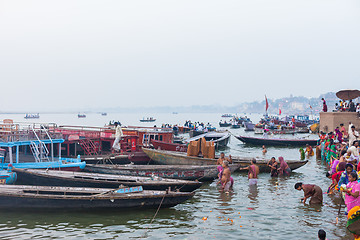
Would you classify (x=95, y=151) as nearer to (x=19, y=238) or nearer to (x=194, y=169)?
(x=194, y=169)

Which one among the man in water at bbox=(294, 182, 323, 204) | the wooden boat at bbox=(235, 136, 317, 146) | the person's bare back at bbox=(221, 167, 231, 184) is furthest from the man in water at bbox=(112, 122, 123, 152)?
the wooden boat at bbox=(235, 136, 317, 146)

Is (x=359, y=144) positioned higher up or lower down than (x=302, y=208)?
higher up

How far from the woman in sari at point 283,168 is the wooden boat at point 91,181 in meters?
8.40

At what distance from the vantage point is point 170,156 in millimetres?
23250

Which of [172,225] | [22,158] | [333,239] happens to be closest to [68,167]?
[22,158]

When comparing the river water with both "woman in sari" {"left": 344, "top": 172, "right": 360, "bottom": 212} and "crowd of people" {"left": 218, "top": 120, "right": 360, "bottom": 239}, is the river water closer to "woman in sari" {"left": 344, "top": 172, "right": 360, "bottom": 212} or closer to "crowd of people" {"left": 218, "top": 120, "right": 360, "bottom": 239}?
"crowd of people" {"left": 218, "top": 120, "right": 360, "bottom": 239}

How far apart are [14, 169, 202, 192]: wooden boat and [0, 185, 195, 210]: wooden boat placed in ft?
5.03

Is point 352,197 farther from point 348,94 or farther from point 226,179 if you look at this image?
point 348,94

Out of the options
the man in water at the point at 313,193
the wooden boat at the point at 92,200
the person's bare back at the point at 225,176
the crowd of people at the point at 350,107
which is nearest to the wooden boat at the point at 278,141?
the crowd of people at the point at 350,107

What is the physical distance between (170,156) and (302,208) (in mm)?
11066

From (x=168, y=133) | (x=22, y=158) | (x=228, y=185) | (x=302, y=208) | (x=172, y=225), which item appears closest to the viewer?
(x=172, y=225)

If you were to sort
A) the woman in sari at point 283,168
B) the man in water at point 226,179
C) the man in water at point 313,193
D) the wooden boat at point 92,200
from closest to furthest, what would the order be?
1. the wooden boat at point 92,200
2. the man in water at point 313,193
3. the man in water at point 226,179
4. the woman in sari at point 283,168

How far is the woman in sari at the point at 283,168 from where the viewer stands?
69.1ft

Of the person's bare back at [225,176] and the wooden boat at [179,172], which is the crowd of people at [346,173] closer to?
the person's bare back at [225,176]
